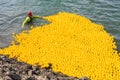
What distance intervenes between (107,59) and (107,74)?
150 cm

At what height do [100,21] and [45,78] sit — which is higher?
[100,21]

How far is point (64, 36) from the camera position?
18469mm

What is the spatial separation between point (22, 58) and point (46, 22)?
5.84m

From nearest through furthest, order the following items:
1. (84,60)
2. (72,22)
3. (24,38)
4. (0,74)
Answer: (0,74), (84,60), (24,38), (72,22)

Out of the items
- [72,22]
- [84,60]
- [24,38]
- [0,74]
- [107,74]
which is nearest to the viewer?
[0,74]

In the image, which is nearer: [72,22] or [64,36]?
[64,36]

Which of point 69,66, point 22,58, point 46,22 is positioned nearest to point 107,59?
point 69,66

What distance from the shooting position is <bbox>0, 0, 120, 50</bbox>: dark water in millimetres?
20859

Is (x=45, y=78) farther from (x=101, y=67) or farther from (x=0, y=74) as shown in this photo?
(x=101, y=67)

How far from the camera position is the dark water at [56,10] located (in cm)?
2086

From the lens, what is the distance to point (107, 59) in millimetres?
15906

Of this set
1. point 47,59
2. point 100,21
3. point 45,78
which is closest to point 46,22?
point 100,21

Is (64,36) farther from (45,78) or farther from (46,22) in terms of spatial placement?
(45,78)

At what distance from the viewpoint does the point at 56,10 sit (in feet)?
77.1
